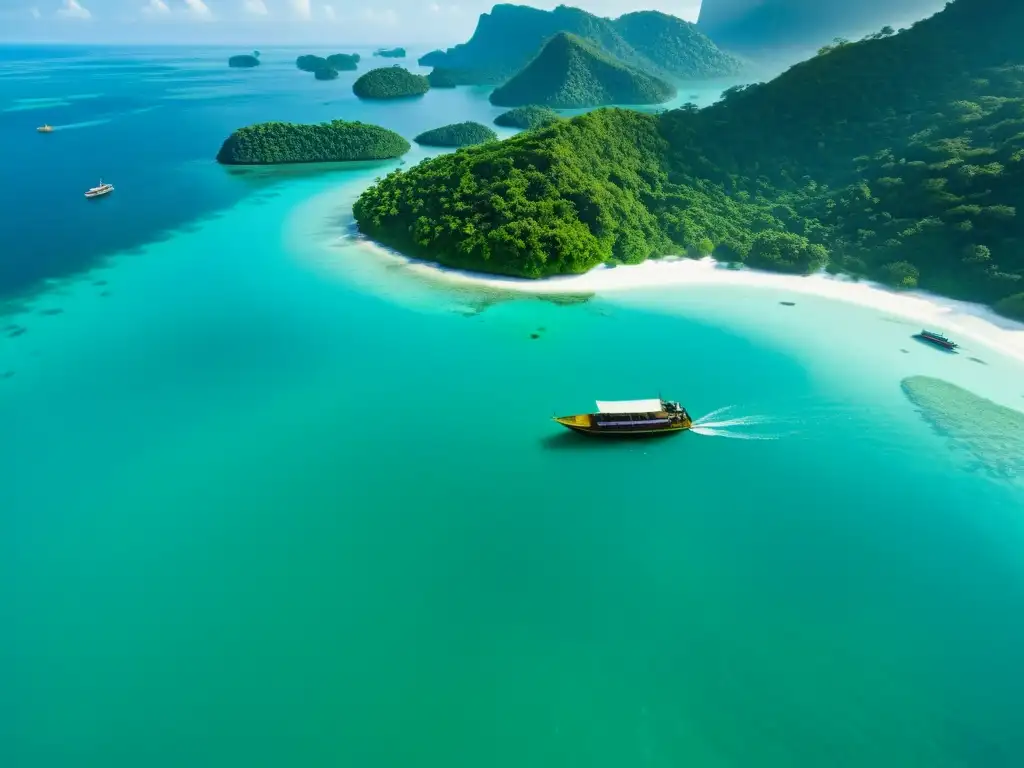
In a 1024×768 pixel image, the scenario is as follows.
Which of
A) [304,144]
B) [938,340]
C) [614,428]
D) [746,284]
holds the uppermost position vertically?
[304,144]

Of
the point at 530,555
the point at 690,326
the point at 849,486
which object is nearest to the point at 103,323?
the point at 530,555

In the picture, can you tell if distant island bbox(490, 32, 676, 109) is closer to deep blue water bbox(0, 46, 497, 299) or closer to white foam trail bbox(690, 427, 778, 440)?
deep blue water bbox(0, 46, 497, 299)

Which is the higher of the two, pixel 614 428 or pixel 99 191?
pixel 614 428

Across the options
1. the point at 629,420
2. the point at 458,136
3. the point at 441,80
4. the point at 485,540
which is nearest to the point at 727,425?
the point at 629,420

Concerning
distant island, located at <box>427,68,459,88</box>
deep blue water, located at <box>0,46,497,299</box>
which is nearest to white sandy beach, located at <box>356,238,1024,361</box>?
deep blue water, located at <box>0,46,497,299</box>

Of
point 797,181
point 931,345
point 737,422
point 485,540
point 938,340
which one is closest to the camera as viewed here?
point 485,540

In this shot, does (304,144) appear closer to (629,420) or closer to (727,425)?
(629,420)

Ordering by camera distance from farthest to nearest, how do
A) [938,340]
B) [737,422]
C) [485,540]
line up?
1. [938,340]
2. [737,422]
3. [485,540]

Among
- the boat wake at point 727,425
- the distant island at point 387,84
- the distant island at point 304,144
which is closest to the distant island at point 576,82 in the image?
the distant island at point 387,84
